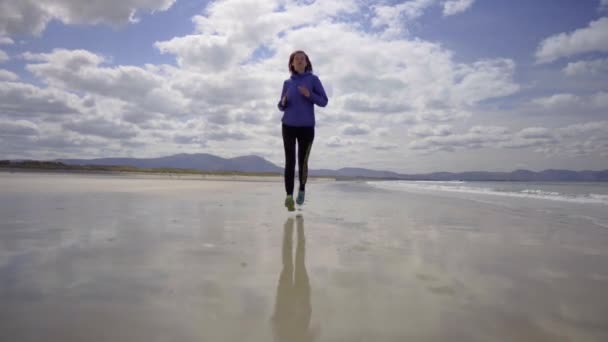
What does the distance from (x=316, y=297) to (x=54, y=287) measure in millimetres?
1443

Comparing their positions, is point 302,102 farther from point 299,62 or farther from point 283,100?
point 299,62

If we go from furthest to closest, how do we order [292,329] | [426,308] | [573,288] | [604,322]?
[573,288] < [426,308] < [604,322] < [292,329]

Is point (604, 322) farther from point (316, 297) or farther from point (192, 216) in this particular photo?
point (192, 216)

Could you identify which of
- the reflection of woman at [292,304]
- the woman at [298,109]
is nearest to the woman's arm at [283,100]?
the woman at [298,109]

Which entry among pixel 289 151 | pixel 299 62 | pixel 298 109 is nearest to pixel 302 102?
pixel 298 109

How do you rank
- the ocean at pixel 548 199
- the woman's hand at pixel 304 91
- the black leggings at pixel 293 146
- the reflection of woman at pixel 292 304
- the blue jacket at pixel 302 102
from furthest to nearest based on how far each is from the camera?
the ocean at pixel 548 199
the black leggings at pixel 293 146
the blue jacket at pixel 302 102
the woman's hand at pixel 304 91
the reflection of woman at pixel 292 304

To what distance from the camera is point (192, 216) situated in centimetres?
496

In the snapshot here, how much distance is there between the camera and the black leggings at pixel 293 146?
18.2 ft

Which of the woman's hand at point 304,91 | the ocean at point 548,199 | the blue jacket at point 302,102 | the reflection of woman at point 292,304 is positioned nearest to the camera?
the reflection of woman at point 292,304

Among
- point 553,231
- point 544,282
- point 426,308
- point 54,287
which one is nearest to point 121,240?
point 54,287

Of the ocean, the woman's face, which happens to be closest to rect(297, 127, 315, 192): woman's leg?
the woman's face

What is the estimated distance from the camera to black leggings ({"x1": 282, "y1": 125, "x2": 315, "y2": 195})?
5539 millimetres

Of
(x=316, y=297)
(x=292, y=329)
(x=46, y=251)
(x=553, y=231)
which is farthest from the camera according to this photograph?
(x=553, y=231)

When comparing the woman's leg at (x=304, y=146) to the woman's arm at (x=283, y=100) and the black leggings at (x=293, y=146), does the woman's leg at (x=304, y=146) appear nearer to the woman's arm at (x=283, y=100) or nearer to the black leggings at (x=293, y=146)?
the black leggings at (x=293, y=146)
